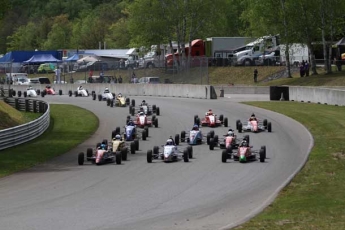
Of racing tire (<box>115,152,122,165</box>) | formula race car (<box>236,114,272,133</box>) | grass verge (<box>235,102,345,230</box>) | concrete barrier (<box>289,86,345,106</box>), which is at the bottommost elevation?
grass verge (<box>235,102,345,230</box>)

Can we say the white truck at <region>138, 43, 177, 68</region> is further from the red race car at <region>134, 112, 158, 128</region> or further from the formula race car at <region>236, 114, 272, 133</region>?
the formula race car at <region>236, 114, 272, 133</region>

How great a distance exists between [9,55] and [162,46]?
73.3 feet

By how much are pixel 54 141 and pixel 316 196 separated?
16.4 m

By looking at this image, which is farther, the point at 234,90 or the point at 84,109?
the point at 234,90

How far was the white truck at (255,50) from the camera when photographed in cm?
7912

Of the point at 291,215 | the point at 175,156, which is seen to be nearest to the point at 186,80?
the point at 175,156

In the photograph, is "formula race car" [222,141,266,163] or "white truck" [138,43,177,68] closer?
"formula race car" [222,141,266,163]

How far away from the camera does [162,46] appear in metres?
98.2

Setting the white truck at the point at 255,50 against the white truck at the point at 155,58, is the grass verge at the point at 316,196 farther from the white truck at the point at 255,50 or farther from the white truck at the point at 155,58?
the white truck at the point at 255,50

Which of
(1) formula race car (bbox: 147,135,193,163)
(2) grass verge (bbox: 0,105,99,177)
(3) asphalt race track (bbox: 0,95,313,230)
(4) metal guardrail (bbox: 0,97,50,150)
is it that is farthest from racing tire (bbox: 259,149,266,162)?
(4) metal guardrail (bbox: 0,97,50,150)

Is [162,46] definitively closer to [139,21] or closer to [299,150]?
[139,21]

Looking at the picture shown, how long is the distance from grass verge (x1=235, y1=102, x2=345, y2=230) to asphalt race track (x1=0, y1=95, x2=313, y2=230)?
1.21 feet

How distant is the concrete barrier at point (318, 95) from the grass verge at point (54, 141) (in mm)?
13499

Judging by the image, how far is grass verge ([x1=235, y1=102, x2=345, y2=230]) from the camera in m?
14.2
